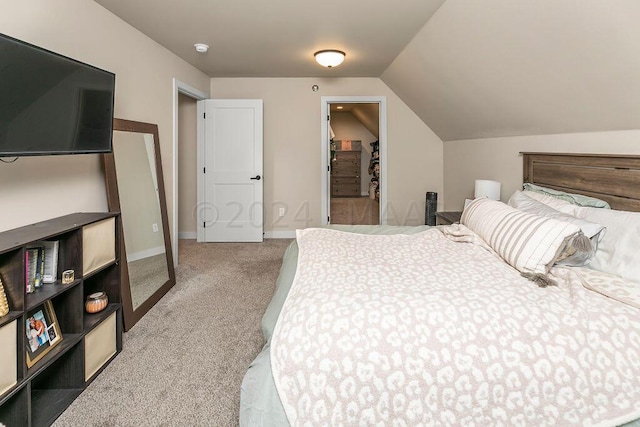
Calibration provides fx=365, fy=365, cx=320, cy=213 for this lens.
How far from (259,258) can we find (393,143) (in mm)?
2519

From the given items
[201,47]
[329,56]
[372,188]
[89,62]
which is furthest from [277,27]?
[372,188]

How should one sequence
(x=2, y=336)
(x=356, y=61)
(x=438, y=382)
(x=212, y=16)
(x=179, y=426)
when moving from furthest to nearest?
(x=356, y=61) < (x=212, y=16) < (x=179, y=426) < (x=2, y=336) < (x=438, y=382)

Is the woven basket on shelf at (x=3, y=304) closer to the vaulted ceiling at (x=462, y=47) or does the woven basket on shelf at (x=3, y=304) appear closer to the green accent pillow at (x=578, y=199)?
the vaulted ceiling at (x=462, y=47)

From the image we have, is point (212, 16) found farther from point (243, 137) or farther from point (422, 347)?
point (422, 347)

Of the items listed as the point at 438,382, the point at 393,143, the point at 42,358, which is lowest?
the point at 42,358

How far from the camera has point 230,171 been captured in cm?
504

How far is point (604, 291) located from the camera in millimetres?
1440

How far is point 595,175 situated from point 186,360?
8.97ft

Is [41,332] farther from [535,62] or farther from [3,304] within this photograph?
[535,62]

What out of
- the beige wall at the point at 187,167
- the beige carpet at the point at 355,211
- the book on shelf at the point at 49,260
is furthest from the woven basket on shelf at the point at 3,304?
the beige carpet at the point at 355,211

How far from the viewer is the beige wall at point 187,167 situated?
16.8 feet

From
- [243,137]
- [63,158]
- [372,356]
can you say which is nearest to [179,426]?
[372,356]

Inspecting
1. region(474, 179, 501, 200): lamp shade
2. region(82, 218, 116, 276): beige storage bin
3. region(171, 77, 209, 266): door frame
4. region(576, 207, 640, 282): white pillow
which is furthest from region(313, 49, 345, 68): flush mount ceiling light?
region(576, 207, 640, 282): white pillow

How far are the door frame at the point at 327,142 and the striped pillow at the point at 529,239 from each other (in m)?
3.16
